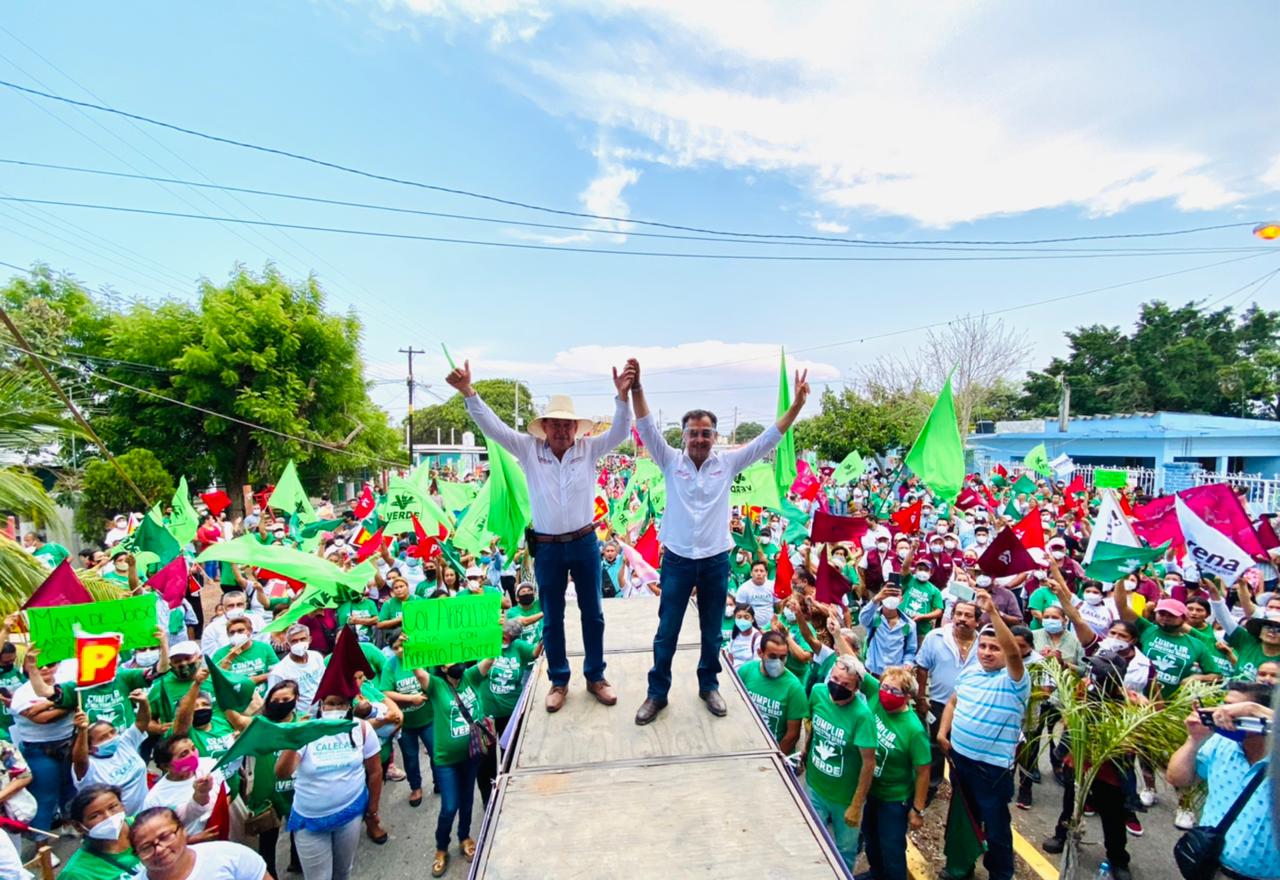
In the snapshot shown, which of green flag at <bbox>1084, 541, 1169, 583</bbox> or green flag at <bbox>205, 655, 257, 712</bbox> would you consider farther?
green flag at <bbox>1084, 541, 1169, 583</bbox>

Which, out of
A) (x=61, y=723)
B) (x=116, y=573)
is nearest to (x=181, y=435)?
(x=116, y=573)

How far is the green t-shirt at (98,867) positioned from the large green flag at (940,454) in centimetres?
876

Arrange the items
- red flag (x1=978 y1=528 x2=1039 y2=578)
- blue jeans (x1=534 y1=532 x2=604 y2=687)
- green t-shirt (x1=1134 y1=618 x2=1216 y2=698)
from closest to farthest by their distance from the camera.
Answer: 1. blue jeans (x1=534 y1=532 x2=604 y2=687)
2. green t-shirt (x1=1134 y1=618 x2=1216 y2=698)
3. red flag (x1=978 y1=528 x2=1039 y2=578)

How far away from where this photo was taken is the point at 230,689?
16.0 ft

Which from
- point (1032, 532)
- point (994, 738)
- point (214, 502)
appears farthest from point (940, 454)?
point (214, 502)

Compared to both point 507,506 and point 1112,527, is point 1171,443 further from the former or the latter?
point 507,506

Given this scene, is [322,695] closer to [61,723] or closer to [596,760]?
[61,723]

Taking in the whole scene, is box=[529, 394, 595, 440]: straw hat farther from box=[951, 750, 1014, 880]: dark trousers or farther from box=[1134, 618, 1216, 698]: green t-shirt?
box=[1134, 618, 1216, 698]: green t-shirt

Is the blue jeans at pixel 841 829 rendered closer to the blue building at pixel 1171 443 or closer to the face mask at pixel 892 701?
the face mask at pixel 892 701

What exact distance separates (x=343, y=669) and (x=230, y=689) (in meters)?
0.95

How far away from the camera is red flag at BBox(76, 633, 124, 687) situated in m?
4.75

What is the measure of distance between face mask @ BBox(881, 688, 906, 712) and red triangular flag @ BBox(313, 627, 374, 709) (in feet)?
12.4

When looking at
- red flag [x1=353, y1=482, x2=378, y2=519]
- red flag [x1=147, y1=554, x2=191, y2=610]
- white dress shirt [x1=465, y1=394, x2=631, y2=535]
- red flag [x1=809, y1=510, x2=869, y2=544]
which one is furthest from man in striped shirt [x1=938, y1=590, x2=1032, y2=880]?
red flag [x1=353, y1=482, x2=378, y2=519]

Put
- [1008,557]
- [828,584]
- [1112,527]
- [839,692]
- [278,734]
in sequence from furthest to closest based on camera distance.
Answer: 1. [1112,527]
2. [828,584]
3. [1008,557]
4. [839,692]
5. [278,734]
